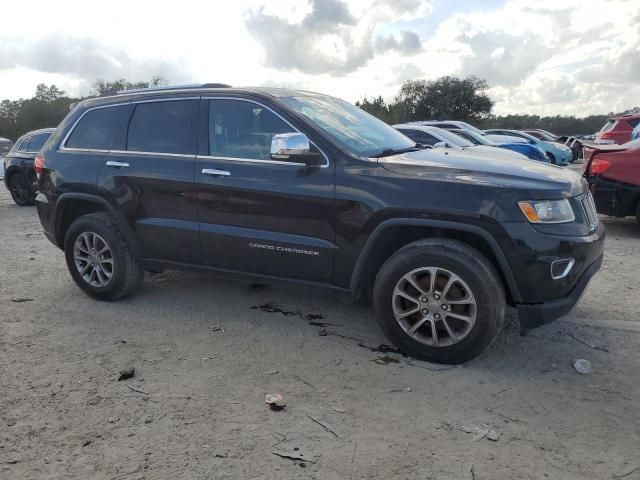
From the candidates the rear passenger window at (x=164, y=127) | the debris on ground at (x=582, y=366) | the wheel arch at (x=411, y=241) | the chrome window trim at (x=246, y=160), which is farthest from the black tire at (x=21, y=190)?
the debris on ground at (x=582, y=366)

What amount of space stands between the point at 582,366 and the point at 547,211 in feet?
3.54

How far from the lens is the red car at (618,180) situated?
734 centimetres

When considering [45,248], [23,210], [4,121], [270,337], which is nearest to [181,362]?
[270,337]

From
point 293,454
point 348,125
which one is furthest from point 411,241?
point 293,454

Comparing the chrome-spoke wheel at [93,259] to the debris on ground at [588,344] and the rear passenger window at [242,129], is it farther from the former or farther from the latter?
the debris on ground at [588,344]

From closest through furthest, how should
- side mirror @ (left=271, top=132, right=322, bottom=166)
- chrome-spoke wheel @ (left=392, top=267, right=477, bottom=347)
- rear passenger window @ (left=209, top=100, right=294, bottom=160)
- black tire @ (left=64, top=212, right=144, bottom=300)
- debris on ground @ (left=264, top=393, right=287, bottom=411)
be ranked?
debris on ground @ (left=264, top=393, right=287, bottom=411) → chrome-spoke wheel @ (left=392, top=267, right=477, bottom=347) → side mirror @ (left=271, top=132, right=322, bottom=166) → rear passenger window @ (left=209, top=100, right=294, bottom=160) → black tire @ (left=64, top=212, right=144, bottom=300)

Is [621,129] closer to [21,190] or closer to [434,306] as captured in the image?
[434,306]

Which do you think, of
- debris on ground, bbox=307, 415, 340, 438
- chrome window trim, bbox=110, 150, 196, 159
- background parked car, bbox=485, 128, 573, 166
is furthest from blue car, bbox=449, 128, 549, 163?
debris on ground, bbox=307, 415, 340, 438

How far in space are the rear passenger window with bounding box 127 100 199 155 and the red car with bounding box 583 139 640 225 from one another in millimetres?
5747

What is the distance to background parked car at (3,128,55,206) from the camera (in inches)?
456

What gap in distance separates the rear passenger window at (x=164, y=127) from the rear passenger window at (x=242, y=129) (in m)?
0.20

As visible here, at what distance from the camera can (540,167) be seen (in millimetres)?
3961

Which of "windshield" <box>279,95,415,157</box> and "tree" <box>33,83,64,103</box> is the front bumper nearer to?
"windshield" <box>279,95,415,157</box>

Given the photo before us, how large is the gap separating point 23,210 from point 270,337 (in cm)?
956
